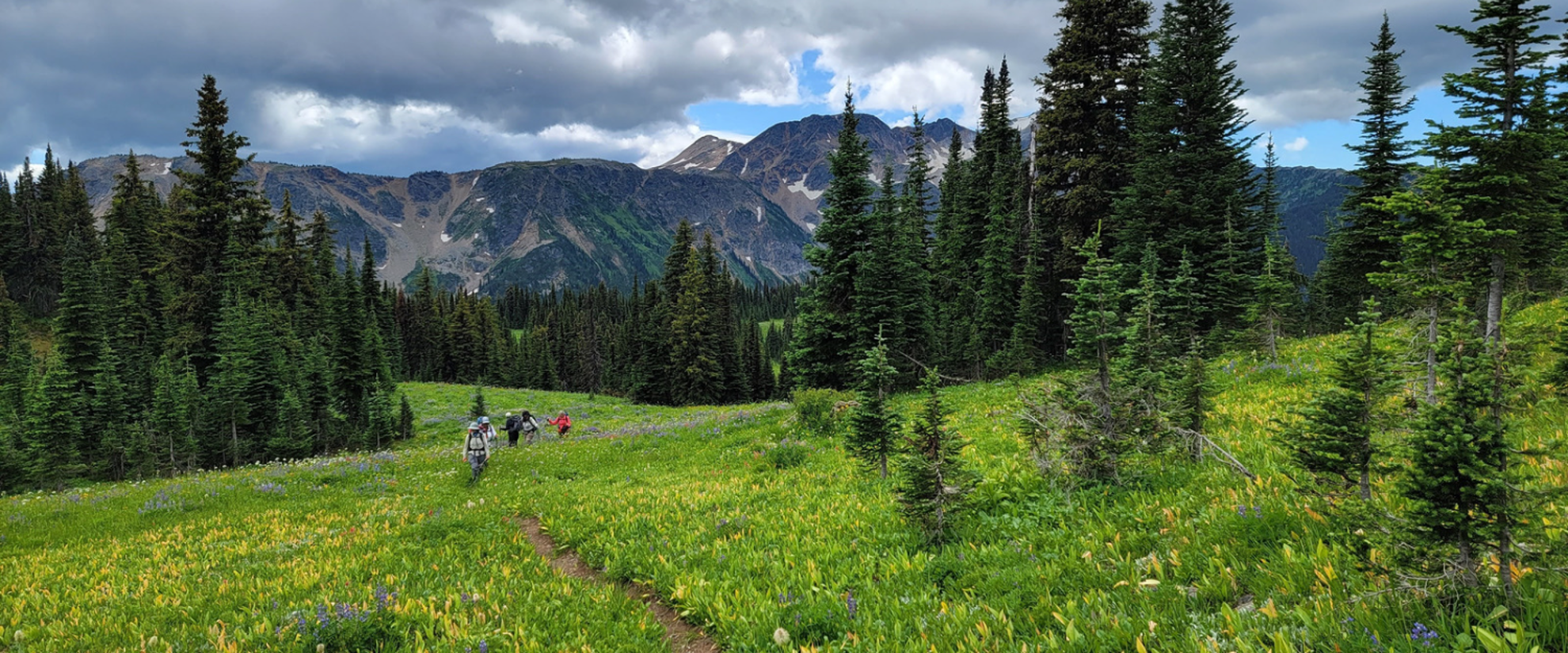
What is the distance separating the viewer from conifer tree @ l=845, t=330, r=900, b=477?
380 inches

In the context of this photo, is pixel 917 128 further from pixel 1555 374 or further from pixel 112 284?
pixel 112 284

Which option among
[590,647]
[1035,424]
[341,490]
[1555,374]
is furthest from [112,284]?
[1555,374]

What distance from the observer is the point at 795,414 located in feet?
63.1

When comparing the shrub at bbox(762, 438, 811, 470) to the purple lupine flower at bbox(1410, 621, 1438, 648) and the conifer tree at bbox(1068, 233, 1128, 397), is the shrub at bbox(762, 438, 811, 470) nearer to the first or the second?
the conifer tree at bbox(1068, 233, 1128, 397)

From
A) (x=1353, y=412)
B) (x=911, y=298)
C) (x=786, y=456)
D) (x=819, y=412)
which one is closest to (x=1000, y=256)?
(x=911, y=298)

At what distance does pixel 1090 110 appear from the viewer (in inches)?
1063

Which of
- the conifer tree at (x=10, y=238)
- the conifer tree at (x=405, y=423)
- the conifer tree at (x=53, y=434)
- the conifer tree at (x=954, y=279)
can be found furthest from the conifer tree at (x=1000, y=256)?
the conifer tree at (x=10, y=238)

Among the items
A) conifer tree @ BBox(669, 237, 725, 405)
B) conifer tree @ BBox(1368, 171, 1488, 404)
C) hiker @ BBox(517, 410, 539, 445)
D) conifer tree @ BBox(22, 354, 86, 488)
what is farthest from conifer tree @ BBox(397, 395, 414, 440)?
conifer tree @ BBox(1368, 171, 1488, 404)

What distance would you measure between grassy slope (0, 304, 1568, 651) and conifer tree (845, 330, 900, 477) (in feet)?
2.15

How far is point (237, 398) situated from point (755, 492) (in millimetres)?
42371

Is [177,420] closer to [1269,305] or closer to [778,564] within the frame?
[778,564]

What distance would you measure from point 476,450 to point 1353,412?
17980 mm

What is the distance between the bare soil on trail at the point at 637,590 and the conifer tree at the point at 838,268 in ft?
55.0

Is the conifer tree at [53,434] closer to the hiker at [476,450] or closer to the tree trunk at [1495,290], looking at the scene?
the hiker at [476,450]
